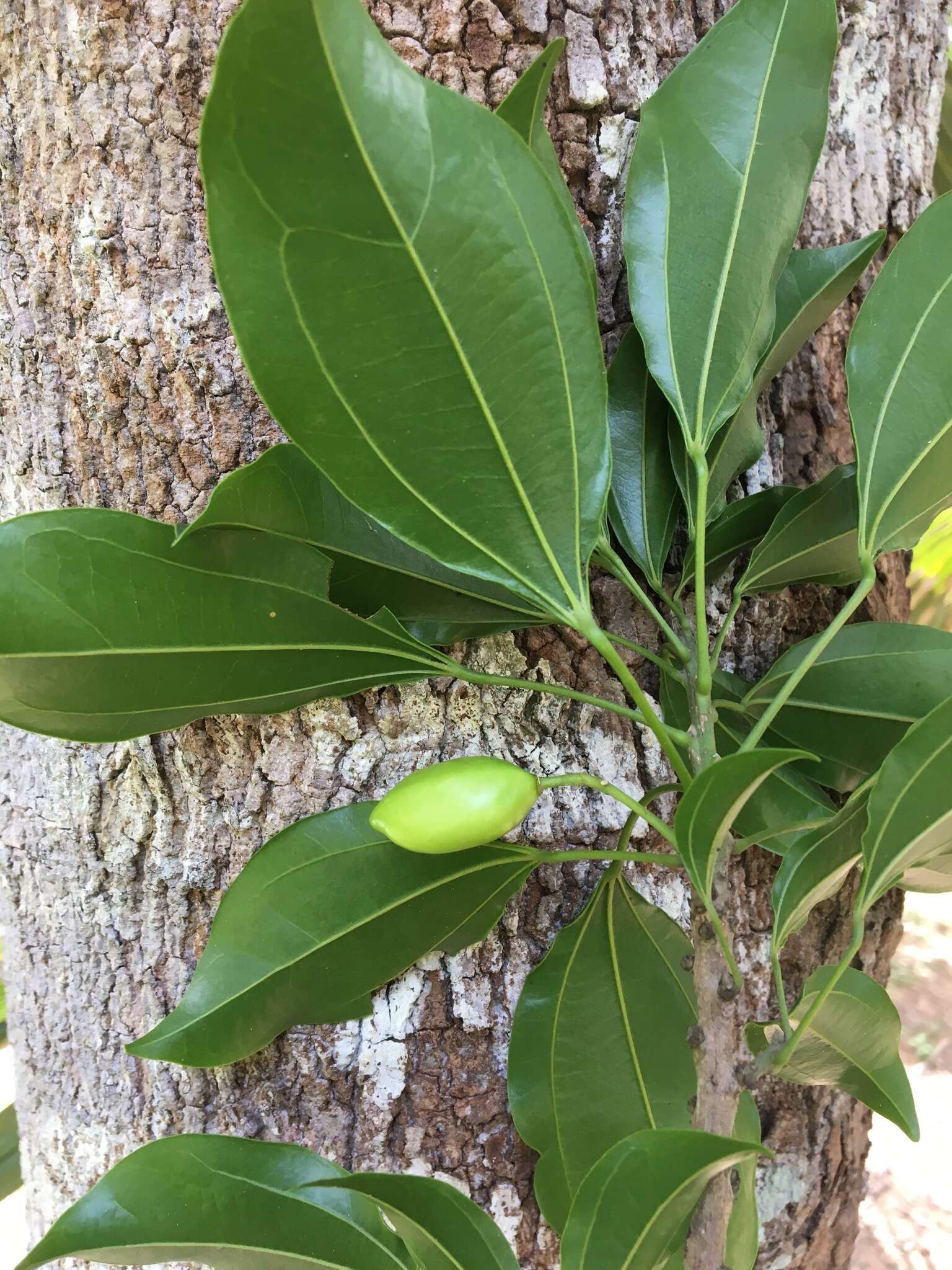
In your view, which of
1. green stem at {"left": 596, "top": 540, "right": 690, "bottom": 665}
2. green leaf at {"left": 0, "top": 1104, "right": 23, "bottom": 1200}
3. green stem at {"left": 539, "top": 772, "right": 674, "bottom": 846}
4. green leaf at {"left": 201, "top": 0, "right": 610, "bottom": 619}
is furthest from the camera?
green leaf at {"left": 0, "top": 1104, "right": 23, "bottom": 1200}

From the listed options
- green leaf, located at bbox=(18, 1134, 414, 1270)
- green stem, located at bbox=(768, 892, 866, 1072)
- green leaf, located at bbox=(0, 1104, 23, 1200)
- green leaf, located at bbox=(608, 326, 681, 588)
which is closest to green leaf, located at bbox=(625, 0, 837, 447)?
green leaf, located at bbox=(608, 326, 681, 588)

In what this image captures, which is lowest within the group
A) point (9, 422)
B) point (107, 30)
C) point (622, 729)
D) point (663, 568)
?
point (622, 729)

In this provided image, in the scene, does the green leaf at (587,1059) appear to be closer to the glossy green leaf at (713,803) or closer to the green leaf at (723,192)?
the glossy green leaf at (713,803)

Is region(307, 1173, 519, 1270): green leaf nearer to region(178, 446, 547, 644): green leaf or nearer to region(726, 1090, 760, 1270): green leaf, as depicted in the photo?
region(726, 1090, 760, 1270): green leaf

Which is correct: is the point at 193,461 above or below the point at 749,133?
below

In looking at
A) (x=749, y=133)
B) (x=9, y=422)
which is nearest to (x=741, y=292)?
(x=749, y=133)

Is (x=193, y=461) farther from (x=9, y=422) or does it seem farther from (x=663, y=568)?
(x=663, y=568)

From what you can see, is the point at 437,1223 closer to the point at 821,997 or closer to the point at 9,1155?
the point at 821,997
